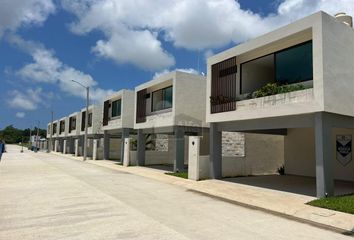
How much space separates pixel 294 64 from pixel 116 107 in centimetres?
2318

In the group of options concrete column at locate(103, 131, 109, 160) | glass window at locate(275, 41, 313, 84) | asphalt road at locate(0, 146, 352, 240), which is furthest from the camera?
concrete column at locate(103, 131, 109, 160)

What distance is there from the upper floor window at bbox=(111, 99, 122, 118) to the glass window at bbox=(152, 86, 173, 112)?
7645 mm

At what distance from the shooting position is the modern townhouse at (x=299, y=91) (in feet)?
39.0

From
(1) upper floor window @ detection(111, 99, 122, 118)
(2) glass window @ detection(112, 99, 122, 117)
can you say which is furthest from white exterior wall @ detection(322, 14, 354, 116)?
(2) glass window @ detection(112, 99, 122, 117)

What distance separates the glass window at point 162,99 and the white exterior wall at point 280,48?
7087 mm

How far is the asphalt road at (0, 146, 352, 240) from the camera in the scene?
7.50 metres

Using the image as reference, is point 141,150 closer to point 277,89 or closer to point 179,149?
point 179,149

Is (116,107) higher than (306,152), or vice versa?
(116,107)

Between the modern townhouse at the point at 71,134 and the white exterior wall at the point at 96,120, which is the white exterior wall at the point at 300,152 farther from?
the modern townhouse at the point at 71,134

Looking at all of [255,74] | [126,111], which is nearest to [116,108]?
[126,111]

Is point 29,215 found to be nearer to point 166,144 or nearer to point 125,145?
point 125,145

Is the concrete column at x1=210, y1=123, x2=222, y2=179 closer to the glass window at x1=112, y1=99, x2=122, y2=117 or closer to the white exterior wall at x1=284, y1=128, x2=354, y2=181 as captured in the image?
the white exterior wall at x1=284, y1=128, x2=354, y2=181

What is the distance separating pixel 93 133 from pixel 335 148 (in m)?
30.6

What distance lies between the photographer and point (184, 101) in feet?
71.1
